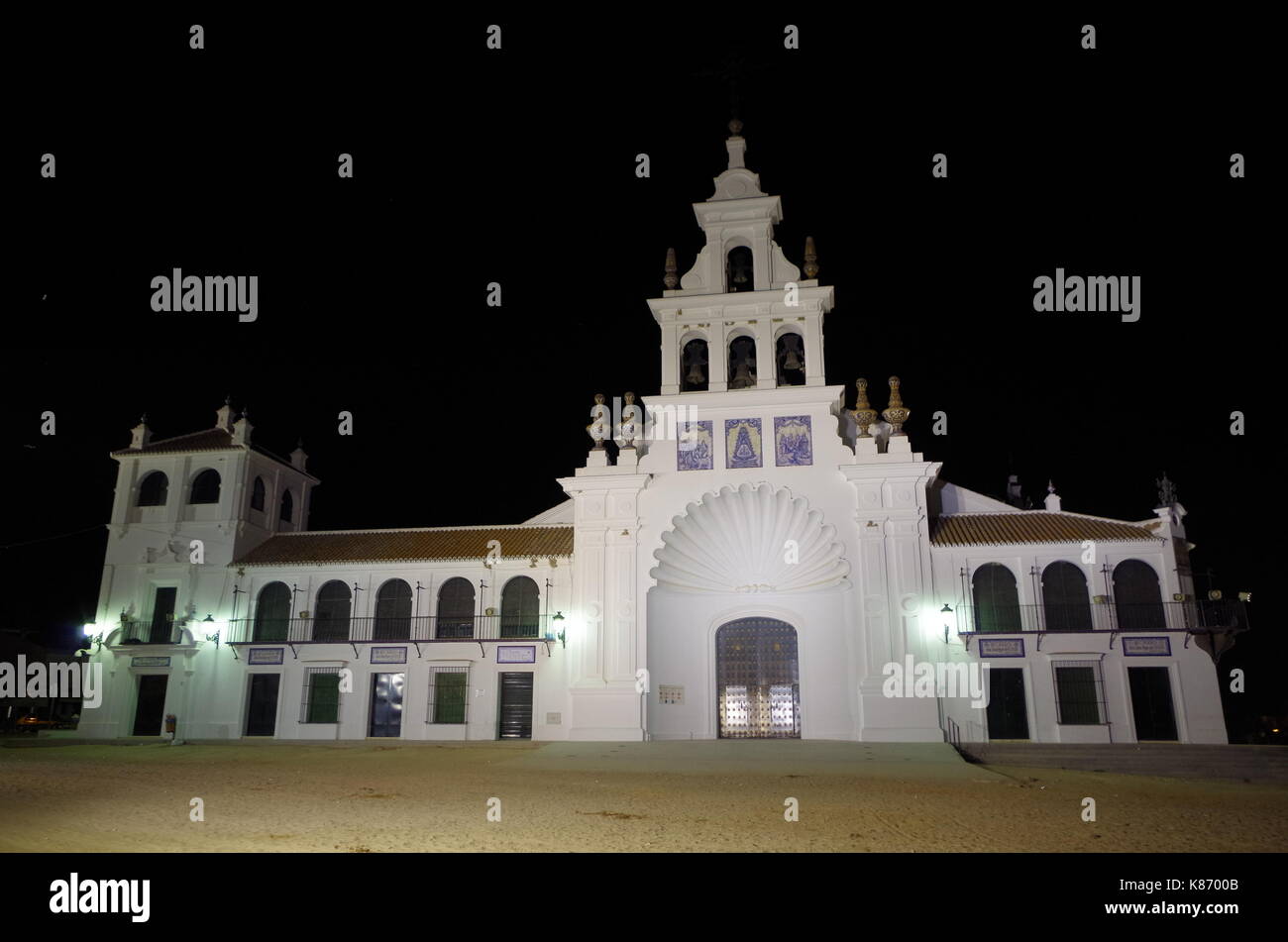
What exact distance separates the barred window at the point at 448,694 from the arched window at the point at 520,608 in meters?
1.60

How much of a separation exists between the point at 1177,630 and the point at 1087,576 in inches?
86.3

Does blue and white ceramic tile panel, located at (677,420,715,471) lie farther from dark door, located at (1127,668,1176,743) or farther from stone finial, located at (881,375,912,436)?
dark door, located at (1127,668,1176,743)

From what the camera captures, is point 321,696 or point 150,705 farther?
point 150,705

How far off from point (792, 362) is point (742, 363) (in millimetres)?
1336

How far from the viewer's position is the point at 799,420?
21.9m

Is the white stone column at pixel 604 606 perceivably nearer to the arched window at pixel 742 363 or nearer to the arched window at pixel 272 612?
the arched window at pixel 742 363

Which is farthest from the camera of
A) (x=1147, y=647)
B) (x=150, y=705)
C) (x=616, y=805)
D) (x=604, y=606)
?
(x=150, y=705)

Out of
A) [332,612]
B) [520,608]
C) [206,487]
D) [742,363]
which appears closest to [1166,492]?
[742,363]

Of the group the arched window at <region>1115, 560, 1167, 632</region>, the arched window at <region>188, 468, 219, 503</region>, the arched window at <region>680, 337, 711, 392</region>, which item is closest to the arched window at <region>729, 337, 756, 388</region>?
the arched window at <region>680, 337, 711, 392</region>

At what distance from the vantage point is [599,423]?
22719 mm

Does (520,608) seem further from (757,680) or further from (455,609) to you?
(757,680)

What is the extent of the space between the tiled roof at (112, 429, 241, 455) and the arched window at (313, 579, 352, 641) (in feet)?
17.8

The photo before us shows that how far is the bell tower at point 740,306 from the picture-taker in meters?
22.7

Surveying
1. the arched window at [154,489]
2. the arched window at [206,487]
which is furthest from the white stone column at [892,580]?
the arched window at [154,489]
